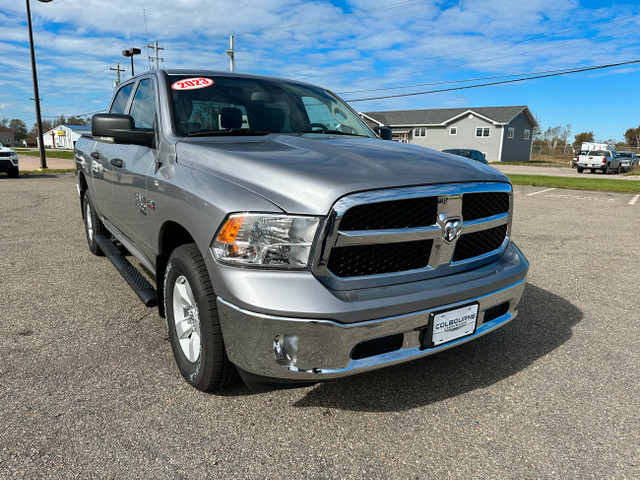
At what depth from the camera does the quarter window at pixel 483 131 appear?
48.0 m

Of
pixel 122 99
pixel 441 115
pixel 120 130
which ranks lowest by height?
pixel 120 130

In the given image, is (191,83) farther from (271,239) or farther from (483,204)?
(483,204)

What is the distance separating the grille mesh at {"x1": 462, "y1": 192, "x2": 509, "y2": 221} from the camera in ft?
7.90

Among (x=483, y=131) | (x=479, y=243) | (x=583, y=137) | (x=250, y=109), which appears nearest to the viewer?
(x=479, y=243)

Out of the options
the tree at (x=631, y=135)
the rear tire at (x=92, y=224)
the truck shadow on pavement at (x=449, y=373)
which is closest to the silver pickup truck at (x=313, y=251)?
the truck shadow on pavement at (x=449, y=373)

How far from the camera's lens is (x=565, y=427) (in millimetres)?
2340

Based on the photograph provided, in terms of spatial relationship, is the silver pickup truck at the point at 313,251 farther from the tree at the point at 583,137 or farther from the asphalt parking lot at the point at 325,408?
the tree at the point at 583,137

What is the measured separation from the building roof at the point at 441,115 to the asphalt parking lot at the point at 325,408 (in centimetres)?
4828

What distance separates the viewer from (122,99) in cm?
444

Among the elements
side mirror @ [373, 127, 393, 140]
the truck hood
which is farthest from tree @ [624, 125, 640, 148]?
the truck hood

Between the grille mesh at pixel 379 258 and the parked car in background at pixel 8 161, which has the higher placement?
the grille mesh at pixel 379 258

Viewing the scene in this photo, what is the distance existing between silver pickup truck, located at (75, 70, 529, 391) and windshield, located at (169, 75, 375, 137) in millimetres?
78

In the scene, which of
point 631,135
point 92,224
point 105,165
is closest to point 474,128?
point 92,224

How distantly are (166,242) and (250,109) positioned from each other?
1167mm
